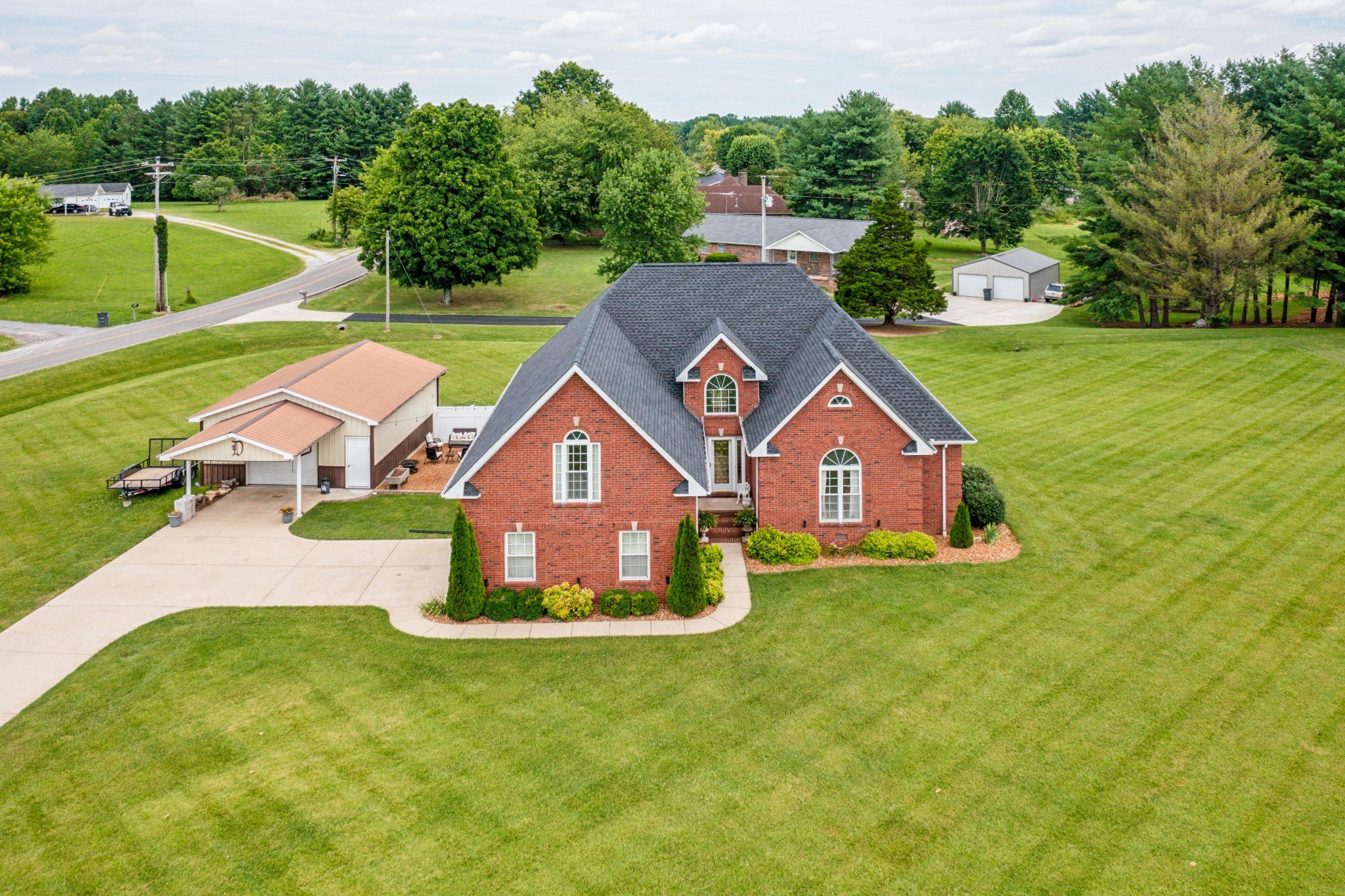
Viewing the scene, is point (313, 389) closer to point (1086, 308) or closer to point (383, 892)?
point (383, 892)

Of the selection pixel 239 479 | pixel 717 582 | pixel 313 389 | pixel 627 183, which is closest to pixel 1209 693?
pixel 717 582

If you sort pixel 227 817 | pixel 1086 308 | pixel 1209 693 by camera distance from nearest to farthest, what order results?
pixel 227 817 < pixel 1209 693 < pixel 1086 308

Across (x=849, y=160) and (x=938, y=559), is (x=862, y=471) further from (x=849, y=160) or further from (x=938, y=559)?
(x=849, y=160)

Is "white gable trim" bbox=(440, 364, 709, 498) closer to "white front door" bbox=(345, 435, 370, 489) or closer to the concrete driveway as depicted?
the concrete driveway

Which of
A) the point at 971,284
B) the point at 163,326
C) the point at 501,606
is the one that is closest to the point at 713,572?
the point at 501,606

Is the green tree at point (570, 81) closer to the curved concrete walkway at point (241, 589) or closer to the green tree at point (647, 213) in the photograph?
the green tree at point (647, 213)

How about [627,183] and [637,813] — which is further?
[627,183]
